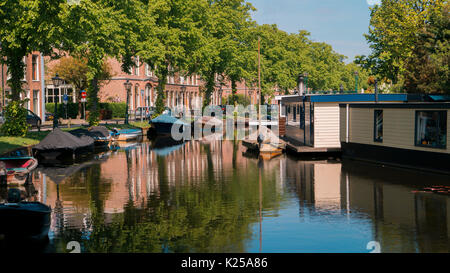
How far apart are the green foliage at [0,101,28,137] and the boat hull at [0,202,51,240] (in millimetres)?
24398

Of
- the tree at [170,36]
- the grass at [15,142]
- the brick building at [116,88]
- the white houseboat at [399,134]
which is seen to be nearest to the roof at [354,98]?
the white houseboat at [399,134]

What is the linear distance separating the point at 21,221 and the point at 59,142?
807 inches

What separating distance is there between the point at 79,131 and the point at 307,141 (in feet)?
55.7

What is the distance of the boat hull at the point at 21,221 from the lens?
45.3 feet

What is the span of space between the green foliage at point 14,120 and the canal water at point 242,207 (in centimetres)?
728

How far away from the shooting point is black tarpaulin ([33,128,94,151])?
33278mm

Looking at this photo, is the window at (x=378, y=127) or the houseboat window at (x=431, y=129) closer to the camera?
the houseboat window at (x=431, y=129)

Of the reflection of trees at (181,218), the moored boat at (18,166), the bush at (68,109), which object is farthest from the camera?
the bush at (68,109)

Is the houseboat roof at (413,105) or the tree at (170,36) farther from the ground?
the tree at (170,36)

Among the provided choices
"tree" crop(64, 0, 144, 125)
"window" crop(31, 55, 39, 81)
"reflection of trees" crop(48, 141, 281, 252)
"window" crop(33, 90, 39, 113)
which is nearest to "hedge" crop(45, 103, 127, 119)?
"window" crop(33, 90, 39, 113)

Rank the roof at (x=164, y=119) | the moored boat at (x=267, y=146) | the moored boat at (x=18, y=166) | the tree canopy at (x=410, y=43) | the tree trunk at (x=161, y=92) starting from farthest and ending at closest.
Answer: the tree trunk at (x=161, y=92) < the roof at (x=164, y=119) < the tree canopy at (x=410, y=43) < the moored boat at (x=267, y=146) < the moored boat at (x=18, y=166)

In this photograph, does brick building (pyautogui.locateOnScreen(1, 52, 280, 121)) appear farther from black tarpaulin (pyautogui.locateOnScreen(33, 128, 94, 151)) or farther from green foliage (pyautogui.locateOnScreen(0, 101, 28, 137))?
black tarpaulin (pyautogui.locateOnScreen(33, 128, 94, 151))

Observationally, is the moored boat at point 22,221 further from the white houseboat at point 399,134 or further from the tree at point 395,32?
the tree at point 395,32
